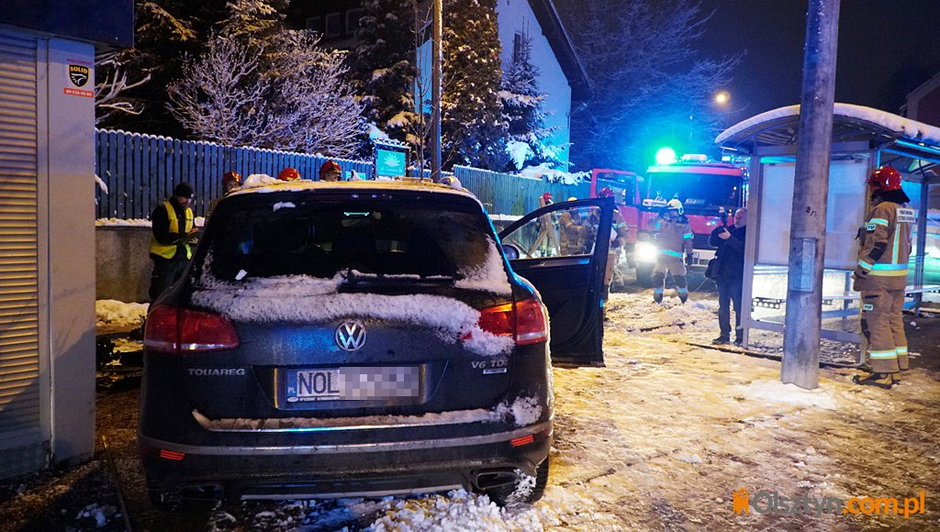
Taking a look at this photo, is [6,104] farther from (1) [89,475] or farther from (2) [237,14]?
(2) [237,14]

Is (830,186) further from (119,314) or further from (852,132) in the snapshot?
(119,314)

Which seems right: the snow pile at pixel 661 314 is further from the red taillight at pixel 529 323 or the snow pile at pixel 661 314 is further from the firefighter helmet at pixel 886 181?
the red taillight at pixel 529 323

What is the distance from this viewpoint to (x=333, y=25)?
1163 inches

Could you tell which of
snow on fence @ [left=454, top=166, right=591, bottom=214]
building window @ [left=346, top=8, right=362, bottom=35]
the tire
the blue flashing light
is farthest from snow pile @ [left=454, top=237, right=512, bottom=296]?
building window @ [left=346, top=8, right=362, bottom=35]

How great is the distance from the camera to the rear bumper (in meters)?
2.61

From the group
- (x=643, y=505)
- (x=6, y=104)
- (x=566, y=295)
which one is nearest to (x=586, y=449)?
(x=643, y=505)

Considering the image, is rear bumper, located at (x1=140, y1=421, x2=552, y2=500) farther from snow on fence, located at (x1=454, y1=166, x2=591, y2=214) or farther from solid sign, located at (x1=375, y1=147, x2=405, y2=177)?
snow on fence, located at (x1=454, y1=166, x2=591, y2=214)

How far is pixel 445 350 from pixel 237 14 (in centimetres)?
1869

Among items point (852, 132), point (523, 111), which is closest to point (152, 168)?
point (852, 132)

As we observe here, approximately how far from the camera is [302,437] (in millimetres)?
2615

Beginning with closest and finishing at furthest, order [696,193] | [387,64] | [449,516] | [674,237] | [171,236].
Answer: [449,516] → [171,236] → [674,237] → [696,193] → [387,64]

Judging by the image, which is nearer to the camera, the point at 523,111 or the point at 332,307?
the point at 332,307

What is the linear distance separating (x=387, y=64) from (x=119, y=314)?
15.2 meters

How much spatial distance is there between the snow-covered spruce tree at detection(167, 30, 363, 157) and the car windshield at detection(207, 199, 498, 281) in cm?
1512
